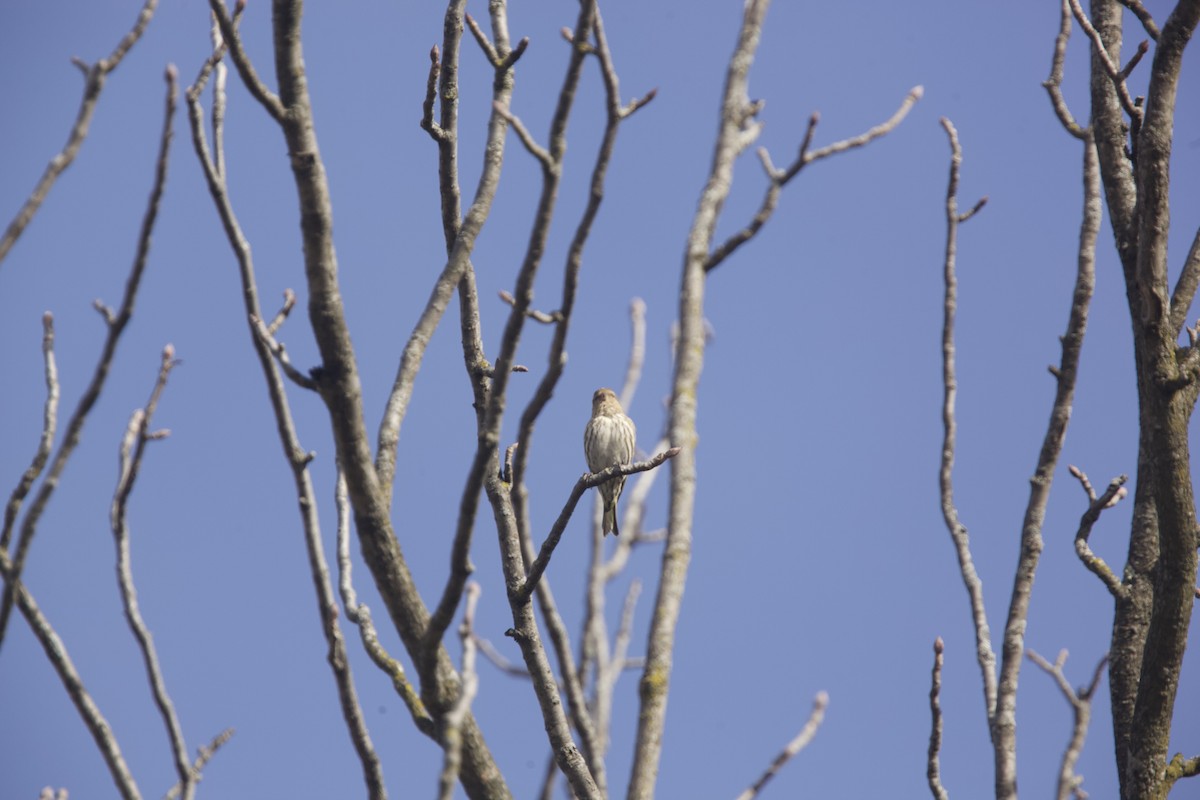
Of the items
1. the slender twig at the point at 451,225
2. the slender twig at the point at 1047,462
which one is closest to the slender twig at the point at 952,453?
the slender twig at the point at 1047,462

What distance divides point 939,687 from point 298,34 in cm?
332

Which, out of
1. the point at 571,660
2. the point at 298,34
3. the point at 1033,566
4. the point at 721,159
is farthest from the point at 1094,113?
the point at 298,34

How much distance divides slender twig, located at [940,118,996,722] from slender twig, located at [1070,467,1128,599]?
548 millimetres

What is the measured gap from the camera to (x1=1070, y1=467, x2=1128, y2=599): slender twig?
4.61 meters

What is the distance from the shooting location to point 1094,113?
4961mm

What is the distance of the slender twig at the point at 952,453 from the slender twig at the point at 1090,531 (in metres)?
0.55

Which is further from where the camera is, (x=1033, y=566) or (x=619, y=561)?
(x=619, y=561)

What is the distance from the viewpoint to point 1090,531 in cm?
474

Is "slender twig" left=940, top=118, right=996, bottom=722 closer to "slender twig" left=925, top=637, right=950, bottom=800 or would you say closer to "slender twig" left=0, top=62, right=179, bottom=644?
"slender twig" left=925, top=637, right=950, bottom=800

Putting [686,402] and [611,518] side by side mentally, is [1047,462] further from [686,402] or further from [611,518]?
[611,518]

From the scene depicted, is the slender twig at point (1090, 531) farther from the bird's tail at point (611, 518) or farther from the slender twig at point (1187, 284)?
the bird's tail at point (611, 518)

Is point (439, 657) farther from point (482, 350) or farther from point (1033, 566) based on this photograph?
point (1033, 566)

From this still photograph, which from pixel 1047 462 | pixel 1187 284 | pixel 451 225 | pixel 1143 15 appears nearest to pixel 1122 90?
pixel 1143 15

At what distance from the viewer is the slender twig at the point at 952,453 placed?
495cm
